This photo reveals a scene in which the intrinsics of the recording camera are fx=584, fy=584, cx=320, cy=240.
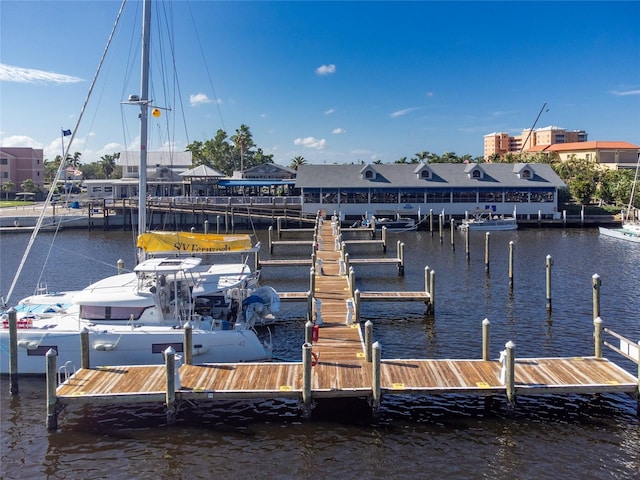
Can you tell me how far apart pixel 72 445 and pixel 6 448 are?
6.12 ft

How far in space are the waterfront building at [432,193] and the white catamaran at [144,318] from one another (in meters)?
49.3

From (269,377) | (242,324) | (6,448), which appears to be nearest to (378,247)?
(242,324)

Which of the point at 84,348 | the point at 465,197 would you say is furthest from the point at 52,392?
the point at 465,197

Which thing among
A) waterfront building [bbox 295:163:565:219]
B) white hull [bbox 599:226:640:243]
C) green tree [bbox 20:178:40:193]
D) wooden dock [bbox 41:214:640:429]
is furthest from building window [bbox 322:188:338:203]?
green tree [bbox 20:178:40:193]

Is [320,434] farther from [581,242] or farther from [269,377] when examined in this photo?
[581,242]

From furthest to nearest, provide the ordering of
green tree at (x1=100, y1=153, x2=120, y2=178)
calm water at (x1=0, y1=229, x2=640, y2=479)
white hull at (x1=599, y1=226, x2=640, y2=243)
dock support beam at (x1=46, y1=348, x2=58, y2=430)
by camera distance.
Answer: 1. green tree at (x1=100, y1=153, x2=120, y2=178)
2. white hull at (x1=599, y1=226, x2=640, y2=243)
3. dock support beam at (x1=46, y1=348, x2=58, y2=430)
4. calm water at (x1=0, y1=229, x2=640, y2=479)

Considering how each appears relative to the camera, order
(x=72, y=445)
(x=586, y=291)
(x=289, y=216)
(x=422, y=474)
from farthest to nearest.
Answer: (x=289, y=216) < (x=586, y=291) < (x=72, y=445) < (x=422, y=474)

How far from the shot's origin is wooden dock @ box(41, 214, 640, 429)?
54.4ft

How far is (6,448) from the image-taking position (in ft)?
53.3

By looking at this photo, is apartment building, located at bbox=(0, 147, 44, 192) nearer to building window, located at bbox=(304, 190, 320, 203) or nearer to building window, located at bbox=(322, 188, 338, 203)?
building window, located at bbox=(304, 190, 320, 203)

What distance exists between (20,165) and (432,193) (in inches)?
3530

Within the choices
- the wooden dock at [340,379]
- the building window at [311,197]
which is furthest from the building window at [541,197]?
the wooden dock at [340,379]

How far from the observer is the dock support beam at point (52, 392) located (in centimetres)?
1623

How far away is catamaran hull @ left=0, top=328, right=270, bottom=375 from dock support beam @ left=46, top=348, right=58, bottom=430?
10.7 feet
